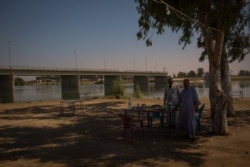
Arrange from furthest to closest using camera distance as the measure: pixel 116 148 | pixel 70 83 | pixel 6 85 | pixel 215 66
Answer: pixel 70 83 < pixel 6 85 < pixel 215 66 < pixel 116 148

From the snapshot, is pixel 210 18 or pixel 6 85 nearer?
pixel 210 18

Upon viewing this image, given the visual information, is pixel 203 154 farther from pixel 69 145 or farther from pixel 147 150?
pixel 69 145

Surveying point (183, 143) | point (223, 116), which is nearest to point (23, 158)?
point (183, 143)

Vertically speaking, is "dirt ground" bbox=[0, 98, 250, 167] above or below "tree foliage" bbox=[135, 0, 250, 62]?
below

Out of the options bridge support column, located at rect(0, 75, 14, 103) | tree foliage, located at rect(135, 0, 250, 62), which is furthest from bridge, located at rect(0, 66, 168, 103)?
tree foliage, located at rect(135, 0, 250, 62)

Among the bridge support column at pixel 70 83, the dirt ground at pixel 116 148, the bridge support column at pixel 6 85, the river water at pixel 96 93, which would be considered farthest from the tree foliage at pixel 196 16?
the bridge support column at pixel 70 83

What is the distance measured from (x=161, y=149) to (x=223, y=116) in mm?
2600

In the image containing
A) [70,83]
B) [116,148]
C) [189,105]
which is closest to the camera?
[116,148]

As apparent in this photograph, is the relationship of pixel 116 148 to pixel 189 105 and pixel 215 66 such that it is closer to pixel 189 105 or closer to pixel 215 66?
pixel 189 105

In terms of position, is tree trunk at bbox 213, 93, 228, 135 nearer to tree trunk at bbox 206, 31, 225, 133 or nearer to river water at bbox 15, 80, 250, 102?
tree trunk at bbox 206, 31, 225, 133

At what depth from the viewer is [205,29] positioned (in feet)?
27.3

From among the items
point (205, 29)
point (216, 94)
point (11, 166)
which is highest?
point (205, 29)

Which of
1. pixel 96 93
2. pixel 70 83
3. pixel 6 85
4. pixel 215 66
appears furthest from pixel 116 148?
pixel 70 83

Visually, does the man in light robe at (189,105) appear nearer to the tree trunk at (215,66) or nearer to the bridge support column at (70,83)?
the tree trunk at (215,66)
